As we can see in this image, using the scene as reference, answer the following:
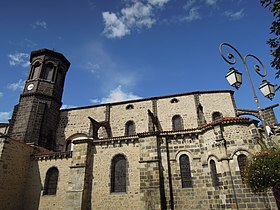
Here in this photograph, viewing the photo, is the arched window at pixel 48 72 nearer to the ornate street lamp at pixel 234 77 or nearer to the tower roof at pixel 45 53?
the tower roof at pixel 45 53

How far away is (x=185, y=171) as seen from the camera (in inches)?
488

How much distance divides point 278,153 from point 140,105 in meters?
15.5

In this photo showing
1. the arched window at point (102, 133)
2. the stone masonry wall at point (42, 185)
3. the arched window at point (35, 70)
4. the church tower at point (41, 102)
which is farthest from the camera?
the arched window at point (35, 70)

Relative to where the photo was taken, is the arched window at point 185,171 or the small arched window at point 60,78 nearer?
the arched window at point 185,171

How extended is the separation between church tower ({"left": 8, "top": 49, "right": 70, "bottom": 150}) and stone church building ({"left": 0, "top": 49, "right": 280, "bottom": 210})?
97 mm

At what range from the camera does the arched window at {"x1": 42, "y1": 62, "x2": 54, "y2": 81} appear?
21.4 metres

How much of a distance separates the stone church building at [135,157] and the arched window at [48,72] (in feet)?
1.09

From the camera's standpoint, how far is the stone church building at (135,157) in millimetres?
11062

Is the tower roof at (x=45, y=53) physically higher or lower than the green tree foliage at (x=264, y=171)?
higher

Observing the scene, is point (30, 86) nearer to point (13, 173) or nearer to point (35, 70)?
point (35, 70)

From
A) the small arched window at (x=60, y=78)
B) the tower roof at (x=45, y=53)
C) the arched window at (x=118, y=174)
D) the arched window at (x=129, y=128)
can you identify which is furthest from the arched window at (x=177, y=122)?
the tower roof at (x=45, y=53)

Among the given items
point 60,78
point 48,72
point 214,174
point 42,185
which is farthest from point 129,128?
point 48,72

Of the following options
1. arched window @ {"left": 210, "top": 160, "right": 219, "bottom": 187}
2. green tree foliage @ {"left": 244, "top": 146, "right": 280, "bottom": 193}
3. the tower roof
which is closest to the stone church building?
arched window @ {"left": 210, "top": 160, "right": 219, "bottom": 187}

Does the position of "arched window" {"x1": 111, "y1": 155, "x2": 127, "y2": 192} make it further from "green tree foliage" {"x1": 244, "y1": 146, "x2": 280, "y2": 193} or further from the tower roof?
the tower roof
